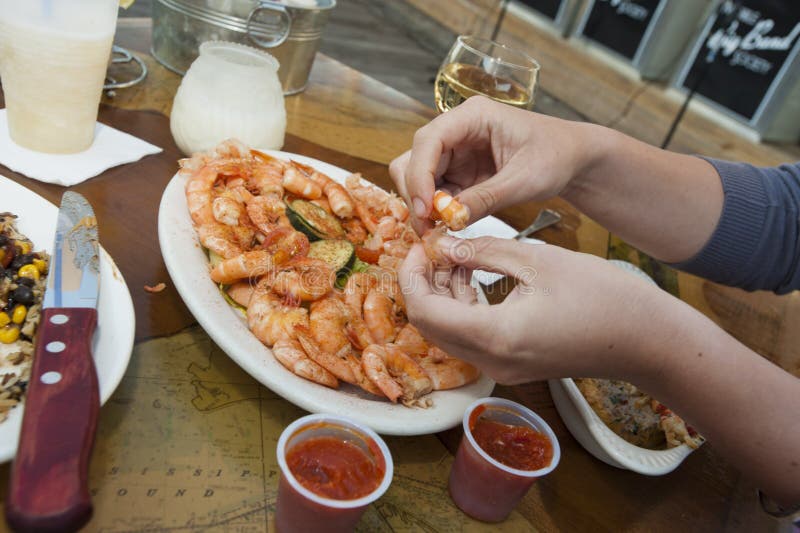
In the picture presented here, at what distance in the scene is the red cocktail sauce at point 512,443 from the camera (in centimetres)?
113

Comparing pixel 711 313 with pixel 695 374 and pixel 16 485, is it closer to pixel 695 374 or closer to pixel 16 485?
pixel 695 374

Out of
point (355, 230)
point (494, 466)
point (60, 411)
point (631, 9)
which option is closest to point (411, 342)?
point (494, 466)

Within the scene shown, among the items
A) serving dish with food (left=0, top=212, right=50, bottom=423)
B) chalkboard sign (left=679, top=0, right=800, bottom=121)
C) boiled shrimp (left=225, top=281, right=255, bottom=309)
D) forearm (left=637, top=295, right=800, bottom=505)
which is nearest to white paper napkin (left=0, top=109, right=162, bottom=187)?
serving dish with food (left=0, top=212, right=50, bottom=423)

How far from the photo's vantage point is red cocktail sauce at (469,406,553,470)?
3.69ft

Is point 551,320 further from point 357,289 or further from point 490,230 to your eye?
point 490,230

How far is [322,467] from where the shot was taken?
0.98m

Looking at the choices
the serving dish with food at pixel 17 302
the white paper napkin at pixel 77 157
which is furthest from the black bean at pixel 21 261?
the white paper napkin at pixel 77 157

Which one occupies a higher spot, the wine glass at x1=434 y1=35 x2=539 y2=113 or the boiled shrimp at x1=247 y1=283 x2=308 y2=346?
the wine glass at x1=434 y1=35 x2=539 y2=113

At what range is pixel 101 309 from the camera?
1100mm

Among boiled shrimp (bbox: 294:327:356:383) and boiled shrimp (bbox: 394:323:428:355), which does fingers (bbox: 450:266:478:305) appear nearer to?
boiled shrimp (bbox: 394:323:428:355)

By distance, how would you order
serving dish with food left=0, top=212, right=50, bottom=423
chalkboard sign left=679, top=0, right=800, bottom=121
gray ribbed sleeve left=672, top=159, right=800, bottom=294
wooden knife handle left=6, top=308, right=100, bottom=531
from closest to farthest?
1. wooden knife handle left=6, top=308, right=100, bottom=531
2. serving dish with food left=0, top=212, right=50, bottom=423
3. gray ribbed sleeve left=672, top=159, right=800, bottom=294
4. chalkboard sign left=679, top=0, right=800, bottom=121

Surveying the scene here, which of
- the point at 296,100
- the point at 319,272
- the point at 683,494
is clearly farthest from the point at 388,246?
the point at 296,100

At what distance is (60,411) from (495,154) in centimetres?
111

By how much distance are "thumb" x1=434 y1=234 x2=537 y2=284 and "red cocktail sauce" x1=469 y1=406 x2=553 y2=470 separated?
0.91ft
